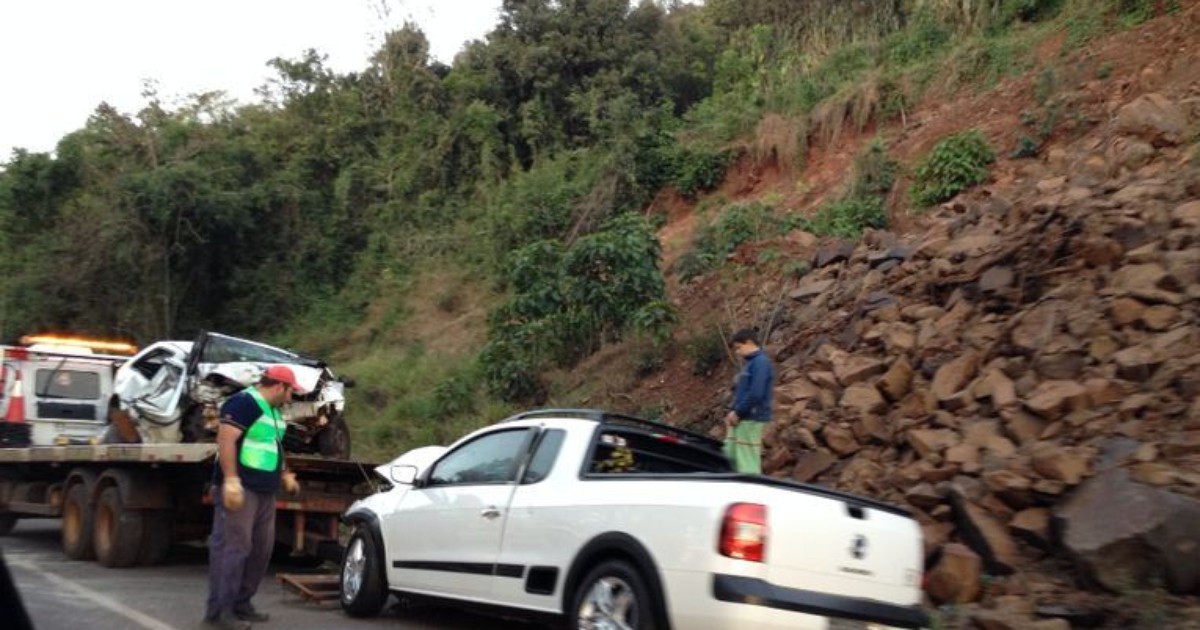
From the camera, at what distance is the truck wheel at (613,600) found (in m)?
6.38

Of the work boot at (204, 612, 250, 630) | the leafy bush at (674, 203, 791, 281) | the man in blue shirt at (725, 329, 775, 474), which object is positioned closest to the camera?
the work boot at (204, 612, 250, 630)

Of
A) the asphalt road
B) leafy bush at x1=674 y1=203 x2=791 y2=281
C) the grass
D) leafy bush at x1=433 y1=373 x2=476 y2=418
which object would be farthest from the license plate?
leafy bush at x1=433 y1=373 x2=476 y2=418

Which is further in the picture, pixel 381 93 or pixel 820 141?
pixel 381 93

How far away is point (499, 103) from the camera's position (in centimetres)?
2770

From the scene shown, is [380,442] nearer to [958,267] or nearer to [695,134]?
[695,134]

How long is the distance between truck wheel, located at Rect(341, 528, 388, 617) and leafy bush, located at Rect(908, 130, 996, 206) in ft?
33.5

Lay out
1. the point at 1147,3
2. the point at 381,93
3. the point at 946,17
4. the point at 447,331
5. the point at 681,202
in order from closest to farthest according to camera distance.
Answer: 1. the point at 1147,3
2. the point at 946,17
3. the point at 681,202
4. the point at 447,331
5. the point at 381,93

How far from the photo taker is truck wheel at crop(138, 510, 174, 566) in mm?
11352

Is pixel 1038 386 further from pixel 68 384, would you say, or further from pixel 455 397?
pixel 68 384

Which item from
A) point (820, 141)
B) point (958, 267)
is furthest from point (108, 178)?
point (958, 267)

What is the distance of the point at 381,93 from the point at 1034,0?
56.6 feet

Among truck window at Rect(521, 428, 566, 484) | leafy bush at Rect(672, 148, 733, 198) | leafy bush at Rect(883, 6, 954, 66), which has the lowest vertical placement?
truck window at Rect(521, 428, 566, 484)

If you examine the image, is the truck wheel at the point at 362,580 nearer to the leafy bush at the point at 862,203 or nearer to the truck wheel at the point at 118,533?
the truck wheel at the point at 118,533

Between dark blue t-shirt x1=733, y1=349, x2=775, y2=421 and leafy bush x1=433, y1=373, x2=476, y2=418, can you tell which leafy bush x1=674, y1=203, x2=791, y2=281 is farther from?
dark blue t-shirt x1=733, y1=349, x2=775, y2=421
